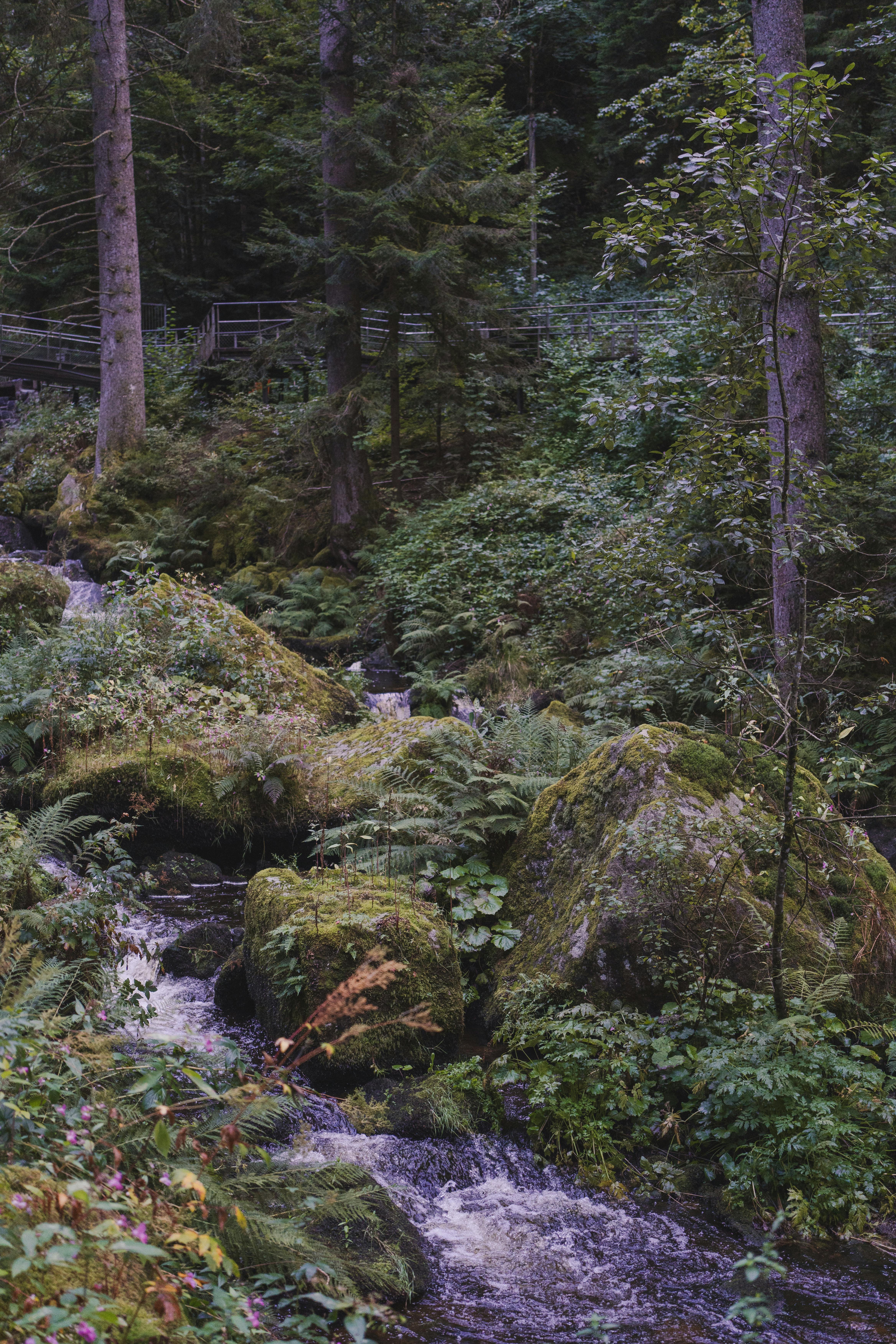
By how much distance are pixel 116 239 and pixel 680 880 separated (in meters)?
17.2

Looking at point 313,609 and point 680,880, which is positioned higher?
point 313,609

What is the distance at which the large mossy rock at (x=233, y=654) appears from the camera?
9.82 metres

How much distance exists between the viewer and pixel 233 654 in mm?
9906

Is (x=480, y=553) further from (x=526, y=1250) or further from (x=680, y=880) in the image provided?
(x=526, y=1250)

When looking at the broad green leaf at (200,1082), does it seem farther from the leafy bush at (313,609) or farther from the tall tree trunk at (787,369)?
the leafy bush at (313,609)

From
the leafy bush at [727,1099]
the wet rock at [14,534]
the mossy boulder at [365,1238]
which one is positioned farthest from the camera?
the wet rock at [14,534]

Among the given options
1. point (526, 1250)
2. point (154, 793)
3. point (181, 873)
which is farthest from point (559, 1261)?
point (154, 793)

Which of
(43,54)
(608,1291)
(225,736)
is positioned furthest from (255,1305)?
(43,54)

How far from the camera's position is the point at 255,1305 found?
266 cm

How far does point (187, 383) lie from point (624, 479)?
11624 mm

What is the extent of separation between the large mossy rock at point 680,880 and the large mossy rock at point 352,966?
57 centimetres

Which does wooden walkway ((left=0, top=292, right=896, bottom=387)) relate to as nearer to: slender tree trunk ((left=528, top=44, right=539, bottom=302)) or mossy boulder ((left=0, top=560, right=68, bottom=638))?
slender tree trunk ((left=528, top=44, right=539, bottom=302))

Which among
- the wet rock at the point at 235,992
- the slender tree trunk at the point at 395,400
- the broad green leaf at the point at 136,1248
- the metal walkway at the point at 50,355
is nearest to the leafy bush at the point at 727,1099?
the wet rock at the point at 235,992

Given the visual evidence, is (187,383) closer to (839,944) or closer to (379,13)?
(379,13)
